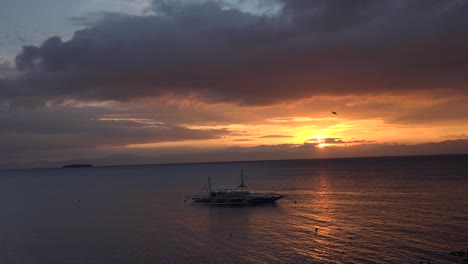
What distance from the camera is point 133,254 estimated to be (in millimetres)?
58281

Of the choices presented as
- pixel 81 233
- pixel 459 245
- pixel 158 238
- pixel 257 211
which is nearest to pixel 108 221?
pixel 81 233

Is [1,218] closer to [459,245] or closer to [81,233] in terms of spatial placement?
[81,233]

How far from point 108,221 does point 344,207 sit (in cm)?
5231

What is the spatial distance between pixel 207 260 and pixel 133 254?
1141 centimetres

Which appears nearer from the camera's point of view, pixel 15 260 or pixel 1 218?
pixel 15 260

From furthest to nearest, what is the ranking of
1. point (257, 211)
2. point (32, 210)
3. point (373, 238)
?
point (32, 210) < point (257, 211) < point (373, 238)

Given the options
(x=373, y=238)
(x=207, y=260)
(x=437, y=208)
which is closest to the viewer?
(x=207, y=260)

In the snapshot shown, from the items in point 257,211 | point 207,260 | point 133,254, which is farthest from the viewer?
point 257,211

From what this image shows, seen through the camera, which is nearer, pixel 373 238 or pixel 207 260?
pixel 207 260

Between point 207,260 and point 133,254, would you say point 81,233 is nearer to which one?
point 133,254

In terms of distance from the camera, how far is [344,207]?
98312 mm

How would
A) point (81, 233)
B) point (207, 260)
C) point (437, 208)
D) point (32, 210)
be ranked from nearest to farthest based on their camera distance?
point (207, 260)
point (81, 233)
point (437, 208)
point (32, 210)

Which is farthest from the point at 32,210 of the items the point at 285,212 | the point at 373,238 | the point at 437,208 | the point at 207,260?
the point at 437,208

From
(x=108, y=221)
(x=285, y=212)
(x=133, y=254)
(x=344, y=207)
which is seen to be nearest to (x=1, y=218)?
(x=108, y=221)
